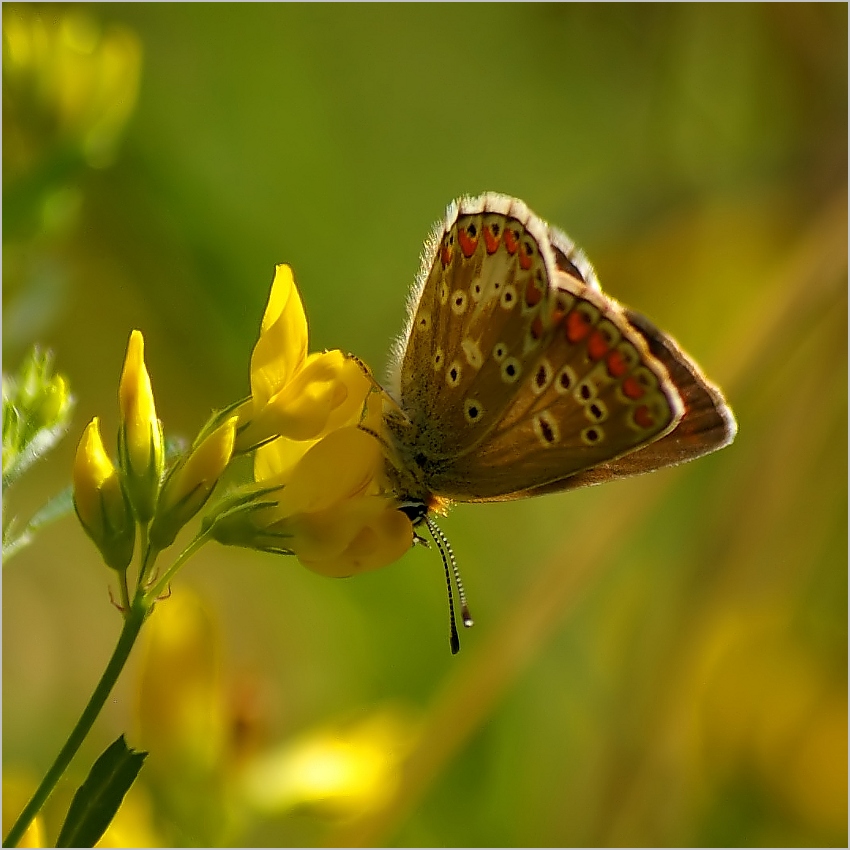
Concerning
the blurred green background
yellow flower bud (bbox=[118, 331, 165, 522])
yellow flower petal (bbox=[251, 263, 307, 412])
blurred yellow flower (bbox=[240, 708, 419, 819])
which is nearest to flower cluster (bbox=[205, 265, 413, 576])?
yellow flower petal (bbox=[251, 263, 307, 412])

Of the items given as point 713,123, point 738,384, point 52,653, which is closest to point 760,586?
point 738,384

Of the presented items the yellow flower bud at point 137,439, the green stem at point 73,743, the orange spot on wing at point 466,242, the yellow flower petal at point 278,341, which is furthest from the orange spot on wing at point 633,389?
the green stem at point 73,743

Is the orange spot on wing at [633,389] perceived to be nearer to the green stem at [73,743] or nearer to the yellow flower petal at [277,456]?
the yellow flower petal at [277,456]

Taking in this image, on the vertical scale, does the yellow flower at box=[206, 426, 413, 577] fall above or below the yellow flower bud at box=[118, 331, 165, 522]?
below

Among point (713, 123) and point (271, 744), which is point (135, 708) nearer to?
point (271, 744)

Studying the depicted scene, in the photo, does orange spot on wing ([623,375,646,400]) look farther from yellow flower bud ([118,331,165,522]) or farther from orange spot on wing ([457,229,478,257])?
yellow flower bud ([118,331,165,522])

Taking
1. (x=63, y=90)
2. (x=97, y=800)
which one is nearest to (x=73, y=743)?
(x=97, y=800)

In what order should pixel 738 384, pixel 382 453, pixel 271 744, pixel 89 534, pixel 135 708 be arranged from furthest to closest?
pixel 738 384
pixel 271 744
pixel 135 708
pixel 382 453
pixel 89 534
